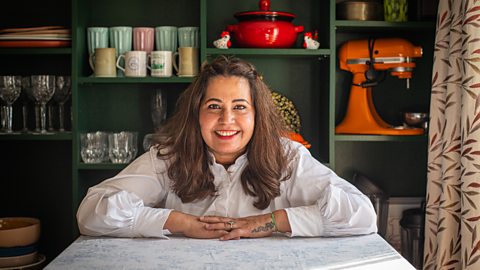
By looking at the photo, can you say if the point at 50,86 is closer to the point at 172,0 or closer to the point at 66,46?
the point at 66,46

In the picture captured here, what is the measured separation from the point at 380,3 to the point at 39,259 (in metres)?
2.06

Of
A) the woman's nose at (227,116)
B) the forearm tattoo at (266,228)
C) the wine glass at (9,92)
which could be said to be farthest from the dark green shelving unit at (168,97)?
the forearm tattoo at (266,228)

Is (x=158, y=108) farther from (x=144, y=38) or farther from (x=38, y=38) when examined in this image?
(x=38, y=38)

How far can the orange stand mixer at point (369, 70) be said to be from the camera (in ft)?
10.6

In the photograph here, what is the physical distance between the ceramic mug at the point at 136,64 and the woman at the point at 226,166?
74cm

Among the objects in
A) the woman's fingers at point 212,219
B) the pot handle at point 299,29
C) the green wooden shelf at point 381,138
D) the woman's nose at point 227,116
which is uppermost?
the pot handle at point 299,29

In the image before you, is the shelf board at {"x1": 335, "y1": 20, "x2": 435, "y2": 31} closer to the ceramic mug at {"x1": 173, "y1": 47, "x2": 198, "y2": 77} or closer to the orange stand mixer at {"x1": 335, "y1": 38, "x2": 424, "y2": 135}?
the orange stand mixer at {"x1": 335, "y1": 38, "x2": 424, "y2": 135}

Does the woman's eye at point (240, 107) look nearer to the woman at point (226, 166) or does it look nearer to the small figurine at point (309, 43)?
the woman at point (226, 166)

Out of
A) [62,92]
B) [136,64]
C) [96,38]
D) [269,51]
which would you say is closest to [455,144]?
[269,51]

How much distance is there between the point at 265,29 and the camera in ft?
10.2

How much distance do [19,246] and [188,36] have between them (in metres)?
1.24

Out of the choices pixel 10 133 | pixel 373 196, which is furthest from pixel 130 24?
pixel 373 196

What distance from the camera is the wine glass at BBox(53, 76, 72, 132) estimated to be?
3.21 m

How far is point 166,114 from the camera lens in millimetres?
3389
